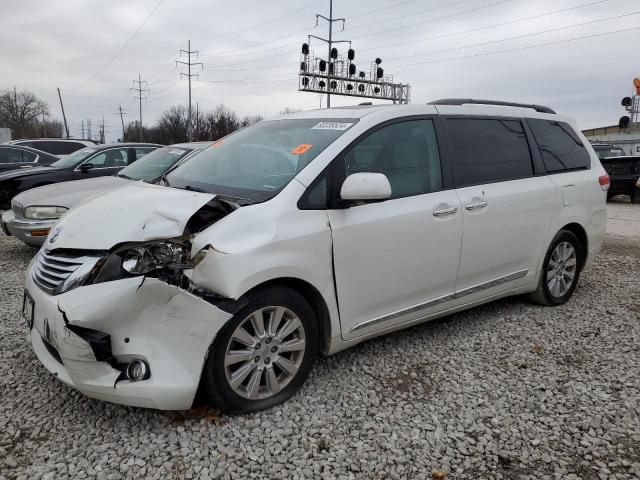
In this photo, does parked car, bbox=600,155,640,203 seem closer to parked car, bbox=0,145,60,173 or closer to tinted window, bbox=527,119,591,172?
tinted window, bbox=527,119,591,172

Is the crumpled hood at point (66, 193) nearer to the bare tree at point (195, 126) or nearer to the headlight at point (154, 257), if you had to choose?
the headlight at point (154, 257)

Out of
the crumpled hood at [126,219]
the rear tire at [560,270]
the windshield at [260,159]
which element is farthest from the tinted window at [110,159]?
the rear tire at [560,270]

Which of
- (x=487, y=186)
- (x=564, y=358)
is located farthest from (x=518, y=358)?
(x=487, y=186)

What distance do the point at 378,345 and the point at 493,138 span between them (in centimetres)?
192

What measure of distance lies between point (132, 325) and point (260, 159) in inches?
58.5

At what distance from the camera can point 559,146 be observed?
4.81m

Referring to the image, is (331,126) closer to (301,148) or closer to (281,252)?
(301,148)

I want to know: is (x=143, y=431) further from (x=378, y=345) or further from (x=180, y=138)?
(x=180, y=138)

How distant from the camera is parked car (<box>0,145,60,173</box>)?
12.5m

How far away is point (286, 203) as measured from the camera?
298 cm

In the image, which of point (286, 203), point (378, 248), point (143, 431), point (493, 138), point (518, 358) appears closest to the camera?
point (143, 431)

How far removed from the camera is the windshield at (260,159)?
322cm

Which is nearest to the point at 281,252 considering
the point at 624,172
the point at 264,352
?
the point at 264,352

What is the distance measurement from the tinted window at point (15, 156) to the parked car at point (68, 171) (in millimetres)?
4707
